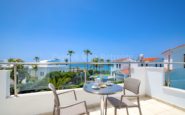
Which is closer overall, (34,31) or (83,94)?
(83,94)

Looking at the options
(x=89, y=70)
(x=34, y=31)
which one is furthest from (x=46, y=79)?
(x=34, y=31)

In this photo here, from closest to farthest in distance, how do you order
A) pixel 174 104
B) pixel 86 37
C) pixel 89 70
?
pixel 174 104
pixel 89 70
pixel 86 37

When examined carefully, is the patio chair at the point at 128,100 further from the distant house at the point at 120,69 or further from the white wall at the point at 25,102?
the distant house at the point at 120,69

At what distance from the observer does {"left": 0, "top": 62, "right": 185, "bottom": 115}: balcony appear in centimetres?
248

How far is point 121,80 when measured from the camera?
12.7 feet

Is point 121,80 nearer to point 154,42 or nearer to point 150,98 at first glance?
point 150,98

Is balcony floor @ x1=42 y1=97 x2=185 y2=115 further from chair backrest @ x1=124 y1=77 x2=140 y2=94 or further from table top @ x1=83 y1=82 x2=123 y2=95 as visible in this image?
table top @ x1=83 y1=82 x2=123 y2=95

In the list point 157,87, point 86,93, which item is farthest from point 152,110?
point 86,93

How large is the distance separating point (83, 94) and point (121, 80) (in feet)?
4.44

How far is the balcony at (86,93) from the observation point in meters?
2.48

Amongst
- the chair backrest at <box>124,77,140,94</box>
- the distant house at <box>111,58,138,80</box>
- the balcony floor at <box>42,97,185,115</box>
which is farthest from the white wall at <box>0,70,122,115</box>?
the distant house at <box>111,58,138,80</box>

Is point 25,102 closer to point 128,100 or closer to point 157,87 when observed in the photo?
point 128,100

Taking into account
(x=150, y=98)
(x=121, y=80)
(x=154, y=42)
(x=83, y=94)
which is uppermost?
(x=154, y=42)

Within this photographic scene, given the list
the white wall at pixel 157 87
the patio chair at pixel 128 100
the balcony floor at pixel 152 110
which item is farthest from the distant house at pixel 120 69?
the patio chair at pixel 128 100
